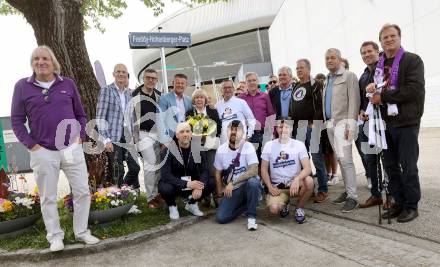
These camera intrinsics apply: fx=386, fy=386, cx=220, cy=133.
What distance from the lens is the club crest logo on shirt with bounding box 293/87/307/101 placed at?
5.37m

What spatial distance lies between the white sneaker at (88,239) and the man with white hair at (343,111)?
2.88 meters

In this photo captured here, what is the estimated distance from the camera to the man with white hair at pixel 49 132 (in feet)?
12.6

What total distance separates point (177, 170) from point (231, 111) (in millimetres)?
1338

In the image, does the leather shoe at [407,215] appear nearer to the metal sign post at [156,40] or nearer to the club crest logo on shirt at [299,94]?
the club crest logo on shirt at [299,94]

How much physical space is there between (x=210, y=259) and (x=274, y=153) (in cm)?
177

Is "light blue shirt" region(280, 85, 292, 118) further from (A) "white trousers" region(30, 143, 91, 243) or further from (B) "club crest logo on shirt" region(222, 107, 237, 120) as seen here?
(A) "white trousers" region(30, 143, 91, 243)

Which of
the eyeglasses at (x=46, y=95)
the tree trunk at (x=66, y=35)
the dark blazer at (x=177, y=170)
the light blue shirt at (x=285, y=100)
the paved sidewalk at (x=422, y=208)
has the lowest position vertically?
the paved sidewalk at (x=422, y=208)

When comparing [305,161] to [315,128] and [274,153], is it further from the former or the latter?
[315,128]

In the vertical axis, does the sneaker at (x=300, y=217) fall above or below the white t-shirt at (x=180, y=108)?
below

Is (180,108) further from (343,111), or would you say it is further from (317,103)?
(343,111)

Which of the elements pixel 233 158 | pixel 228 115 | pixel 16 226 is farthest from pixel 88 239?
pixel 228 115

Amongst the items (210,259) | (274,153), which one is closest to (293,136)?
(274,153)

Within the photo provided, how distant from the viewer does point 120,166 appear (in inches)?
218

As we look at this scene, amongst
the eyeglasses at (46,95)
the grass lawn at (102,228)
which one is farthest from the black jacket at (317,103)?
the eyeglasses at (46,95)
